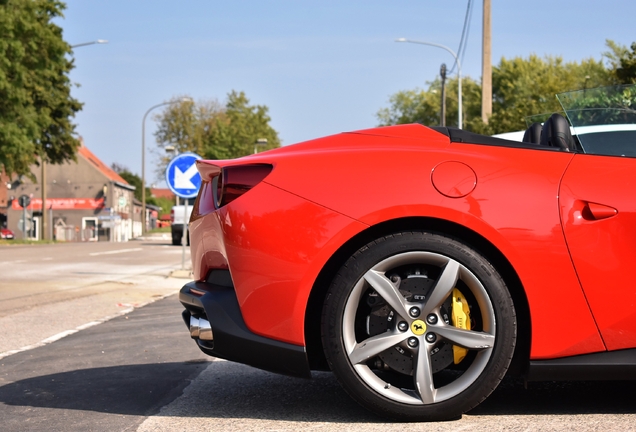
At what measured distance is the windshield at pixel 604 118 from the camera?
3648 millimetres

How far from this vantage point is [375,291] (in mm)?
3369

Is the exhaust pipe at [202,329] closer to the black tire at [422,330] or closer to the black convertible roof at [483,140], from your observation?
the black tire at [422,330]

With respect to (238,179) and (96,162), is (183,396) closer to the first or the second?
(238,179)

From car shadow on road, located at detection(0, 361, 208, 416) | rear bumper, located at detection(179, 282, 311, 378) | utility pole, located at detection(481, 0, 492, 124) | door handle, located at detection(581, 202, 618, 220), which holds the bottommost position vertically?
car shadow on road, located at detection(0, 361, 208, 416)

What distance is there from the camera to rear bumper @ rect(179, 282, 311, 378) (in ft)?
11.1

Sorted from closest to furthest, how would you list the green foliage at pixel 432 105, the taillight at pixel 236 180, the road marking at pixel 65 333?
the taillight at pixel 236 180 < the road marking at pixel 65 333 < the green foliage at pixel 432 105

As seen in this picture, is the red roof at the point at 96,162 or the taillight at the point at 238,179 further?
the red roof at the point at 96,162

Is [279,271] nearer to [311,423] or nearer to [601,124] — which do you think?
[311,423]

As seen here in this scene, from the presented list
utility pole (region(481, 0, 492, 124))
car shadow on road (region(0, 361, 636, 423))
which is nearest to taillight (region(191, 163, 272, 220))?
car shadow on road (region(0, 361, 636, 423))

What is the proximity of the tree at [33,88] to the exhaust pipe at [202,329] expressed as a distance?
33.1m

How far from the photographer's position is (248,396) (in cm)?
404

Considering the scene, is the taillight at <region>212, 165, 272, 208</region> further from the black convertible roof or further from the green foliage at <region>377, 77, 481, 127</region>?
the green foliage at <region>377, 77, 481, 127</region>

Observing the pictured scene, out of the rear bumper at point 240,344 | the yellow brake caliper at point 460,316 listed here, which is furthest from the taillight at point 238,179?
the yellow brake caliper at point 460,316

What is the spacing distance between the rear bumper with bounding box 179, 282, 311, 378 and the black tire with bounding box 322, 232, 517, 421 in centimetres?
14
